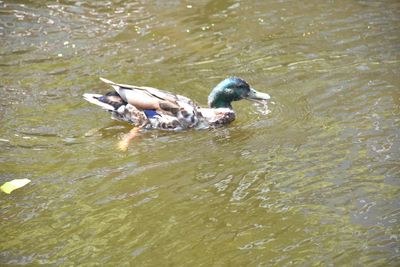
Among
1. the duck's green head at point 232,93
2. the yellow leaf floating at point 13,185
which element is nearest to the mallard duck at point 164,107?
the duck's green head at point 232,93

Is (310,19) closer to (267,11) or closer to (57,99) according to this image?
(267,11)

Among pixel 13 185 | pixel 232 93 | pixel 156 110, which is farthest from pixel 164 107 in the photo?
pixel 13 185

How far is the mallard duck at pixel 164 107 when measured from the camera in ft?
29.8

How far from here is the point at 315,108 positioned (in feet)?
29.8

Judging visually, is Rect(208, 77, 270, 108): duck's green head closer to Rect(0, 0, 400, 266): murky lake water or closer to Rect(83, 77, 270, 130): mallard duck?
Rect(83, 77, 270, 130): mallard duck

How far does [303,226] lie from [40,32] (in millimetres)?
8586

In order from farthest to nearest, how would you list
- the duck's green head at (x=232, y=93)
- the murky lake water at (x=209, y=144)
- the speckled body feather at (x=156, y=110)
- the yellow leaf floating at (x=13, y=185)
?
the duck's green head at (x=232, y=93)
the speckled body feather at (x=156, y=110)
the yellow leaf floating at (x=13, y=185)
the murky lake water at (x=209, y=144)

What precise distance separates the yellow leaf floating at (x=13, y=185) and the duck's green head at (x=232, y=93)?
328cm

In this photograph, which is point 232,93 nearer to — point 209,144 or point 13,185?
point 209,144

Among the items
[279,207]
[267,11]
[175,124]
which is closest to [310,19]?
[267,11]

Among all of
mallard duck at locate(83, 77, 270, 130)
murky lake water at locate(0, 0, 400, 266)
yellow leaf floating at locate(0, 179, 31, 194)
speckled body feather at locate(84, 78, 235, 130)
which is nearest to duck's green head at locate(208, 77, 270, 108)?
mallard duck at locate(83, 77, 270, 130)

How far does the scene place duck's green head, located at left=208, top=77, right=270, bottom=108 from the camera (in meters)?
9.33

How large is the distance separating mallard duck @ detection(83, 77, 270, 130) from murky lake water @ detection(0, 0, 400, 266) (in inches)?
10.5

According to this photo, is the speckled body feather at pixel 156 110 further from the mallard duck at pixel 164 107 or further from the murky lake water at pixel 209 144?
the murky lake water at pixel 209 144
